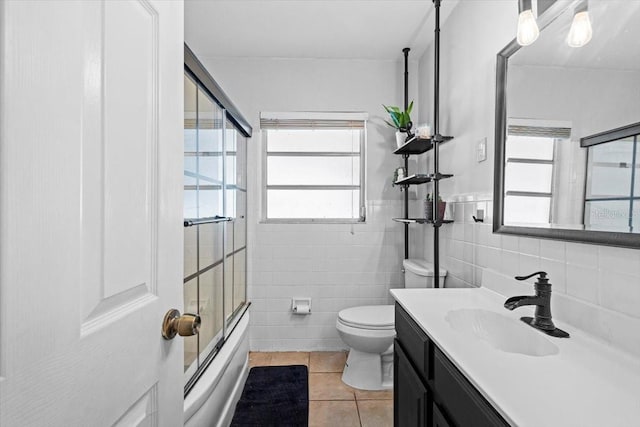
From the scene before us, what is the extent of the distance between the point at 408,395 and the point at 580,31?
141cm

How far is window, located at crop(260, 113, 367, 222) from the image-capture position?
278cm

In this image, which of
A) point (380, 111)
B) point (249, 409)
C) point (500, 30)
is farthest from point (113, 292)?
point (380, 111)

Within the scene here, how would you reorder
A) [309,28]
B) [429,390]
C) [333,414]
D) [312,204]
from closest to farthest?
[429,390], [333,414], [309,28], [312,204]

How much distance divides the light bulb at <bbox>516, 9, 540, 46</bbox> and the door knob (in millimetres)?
1517

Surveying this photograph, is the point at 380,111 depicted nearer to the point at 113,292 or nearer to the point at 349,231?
the point at 349,231

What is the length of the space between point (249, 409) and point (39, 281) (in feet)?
5.89

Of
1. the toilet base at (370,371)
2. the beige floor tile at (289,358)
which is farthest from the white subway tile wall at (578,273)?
the beige floor tile at (289,358)

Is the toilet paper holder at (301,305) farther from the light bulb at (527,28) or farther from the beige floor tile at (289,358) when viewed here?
the light bulb at (527,28)

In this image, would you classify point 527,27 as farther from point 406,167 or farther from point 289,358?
point 289,358

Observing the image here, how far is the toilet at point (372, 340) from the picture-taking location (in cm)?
205

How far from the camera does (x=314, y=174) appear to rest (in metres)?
2.80

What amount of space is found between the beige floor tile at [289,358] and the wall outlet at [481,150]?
187 cm

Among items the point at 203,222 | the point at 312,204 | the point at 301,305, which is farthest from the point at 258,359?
the point at 203,222

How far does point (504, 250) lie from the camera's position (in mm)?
1478
